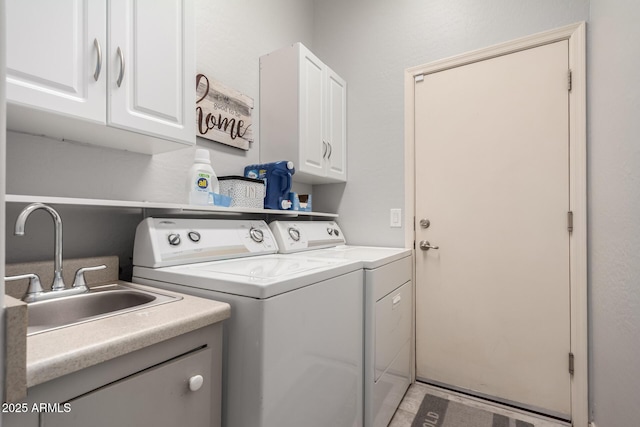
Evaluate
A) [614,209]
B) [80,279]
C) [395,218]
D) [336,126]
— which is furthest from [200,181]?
[614,209]

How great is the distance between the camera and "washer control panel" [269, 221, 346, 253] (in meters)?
1.77

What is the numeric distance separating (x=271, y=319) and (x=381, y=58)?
215 centimetres


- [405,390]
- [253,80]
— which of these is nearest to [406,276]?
[405,390]

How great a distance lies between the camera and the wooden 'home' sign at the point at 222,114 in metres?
1.68

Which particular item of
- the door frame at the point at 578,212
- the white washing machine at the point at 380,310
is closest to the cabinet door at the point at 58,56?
the white washing machine at the point at 380,310

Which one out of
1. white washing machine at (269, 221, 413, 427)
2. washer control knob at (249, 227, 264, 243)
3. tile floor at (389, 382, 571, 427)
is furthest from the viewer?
tile floor at (389, 382, 571, 427)

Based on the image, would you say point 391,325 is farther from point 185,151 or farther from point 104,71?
point 104,71

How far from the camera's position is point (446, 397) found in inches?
77.5

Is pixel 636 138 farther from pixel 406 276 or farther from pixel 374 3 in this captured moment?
pixel 374 3

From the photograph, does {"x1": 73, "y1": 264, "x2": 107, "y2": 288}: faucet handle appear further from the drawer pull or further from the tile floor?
the tile floor

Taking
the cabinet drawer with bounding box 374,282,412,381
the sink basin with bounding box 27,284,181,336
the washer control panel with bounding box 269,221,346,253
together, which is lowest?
the cabinet drawer with bounding box 374,282,412,381

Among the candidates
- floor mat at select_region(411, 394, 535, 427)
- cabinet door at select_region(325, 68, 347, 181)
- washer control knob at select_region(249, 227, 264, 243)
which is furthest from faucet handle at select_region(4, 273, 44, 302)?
floor mat at select_region(411, 394, 535, 427)

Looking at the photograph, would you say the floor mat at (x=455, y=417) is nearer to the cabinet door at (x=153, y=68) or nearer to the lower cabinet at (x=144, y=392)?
the lower cabinet at (x=144, y=392)

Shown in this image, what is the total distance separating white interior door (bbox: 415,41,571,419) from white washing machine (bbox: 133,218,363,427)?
938 millimetres
